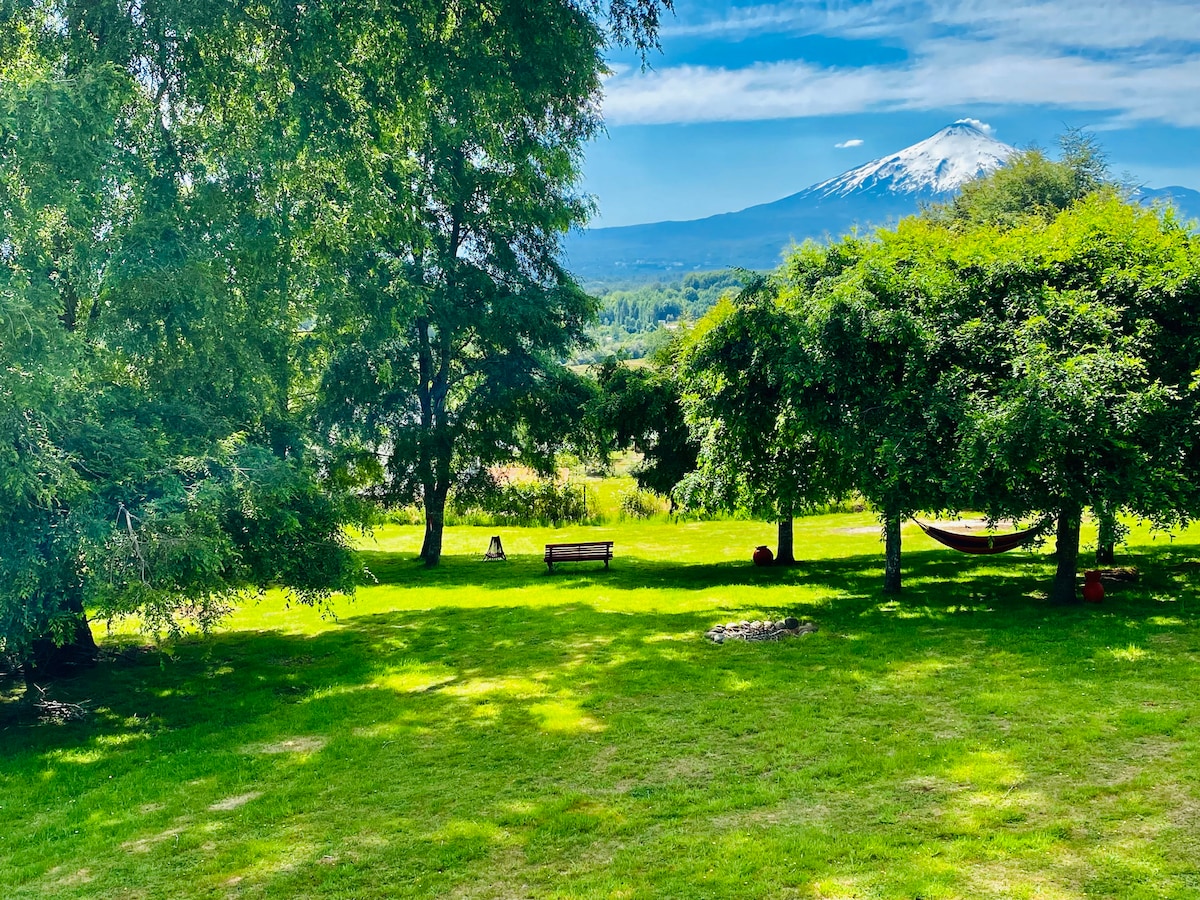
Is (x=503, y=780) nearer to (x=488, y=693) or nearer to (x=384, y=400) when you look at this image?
(x=488, y=693)

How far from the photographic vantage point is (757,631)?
14516mm

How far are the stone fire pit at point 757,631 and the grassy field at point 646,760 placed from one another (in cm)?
40

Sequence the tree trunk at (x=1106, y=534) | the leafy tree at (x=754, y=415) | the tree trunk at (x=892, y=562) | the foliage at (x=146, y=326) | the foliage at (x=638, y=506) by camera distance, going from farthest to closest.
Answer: the foliage at (x=638, y=506) → the tree trunk at (x=892, y=562) → the leafy tree at (x=754, y=415) → the tree trunk at (x=1106, y=534) → the foliage at (x=146, y=326)

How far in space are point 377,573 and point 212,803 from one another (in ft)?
56.5

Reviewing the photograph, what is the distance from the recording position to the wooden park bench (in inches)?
925

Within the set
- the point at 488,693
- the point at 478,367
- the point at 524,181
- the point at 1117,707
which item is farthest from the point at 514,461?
the point at 1117,707

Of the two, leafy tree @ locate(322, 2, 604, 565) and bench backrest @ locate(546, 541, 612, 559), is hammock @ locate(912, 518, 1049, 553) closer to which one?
bench backrest @ locate(546, 541, 612, 559)

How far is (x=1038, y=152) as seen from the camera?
44.8 m

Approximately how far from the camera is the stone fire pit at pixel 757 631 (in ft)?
47.1

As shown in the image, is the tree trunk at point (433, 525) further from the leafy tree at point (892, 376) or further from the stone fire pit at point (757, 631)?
the leafy tree at point (892, 376)

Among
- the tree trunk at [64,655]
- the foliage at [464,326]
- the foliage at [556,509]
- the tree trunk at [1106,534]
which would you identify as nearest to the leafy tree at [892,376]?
the tree trunk at [1106,534]

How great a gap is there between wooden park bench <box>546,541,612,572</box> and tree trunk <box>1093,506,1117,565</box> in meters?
12.4

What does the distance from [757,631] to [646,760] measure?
Answer: 5923mm

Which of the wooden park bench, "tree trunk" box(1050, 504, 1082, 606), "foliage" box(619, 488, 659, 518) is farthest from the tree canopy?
"foliage" box(619, 488, 659, 518)
